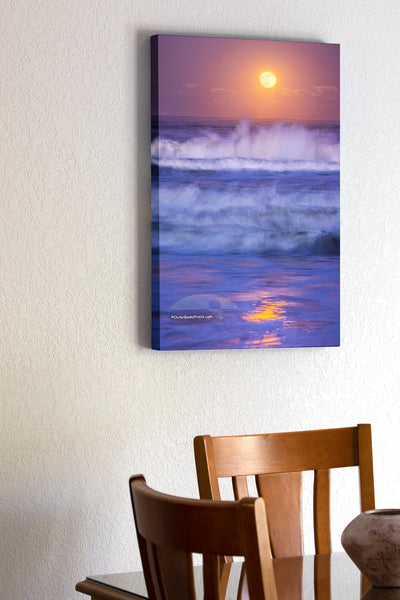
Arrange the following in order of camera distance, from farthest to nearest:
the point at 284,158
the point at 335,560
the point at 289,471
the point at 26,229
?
1. the point at 284,158
2. the point at 26,229
3. the point at 289,471
4. the point at 335,560

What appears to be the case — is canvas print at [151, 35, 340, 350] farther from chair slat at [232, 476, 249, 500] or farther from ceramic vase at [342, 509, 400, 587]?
ceramic vase at [342, 509, 400, 587]

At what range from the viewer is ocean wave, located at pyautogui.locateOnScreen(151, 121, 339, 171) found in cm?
233

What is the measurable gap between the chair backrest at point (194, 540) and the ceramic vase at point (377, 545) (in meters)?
0.34

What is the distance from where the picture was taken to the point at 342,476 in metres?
2.50

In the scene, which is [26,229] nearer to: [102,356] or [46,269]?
[46,269]

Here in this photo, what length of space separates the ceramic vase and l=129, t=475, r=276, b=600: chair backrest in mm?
335

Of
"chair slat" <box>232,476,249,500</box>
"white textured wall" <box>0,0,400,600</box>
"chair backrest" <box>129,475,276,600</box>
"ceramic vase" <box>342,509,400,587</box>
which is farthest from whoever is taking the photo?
"white textured wall" <box>0,0,400,600</box>

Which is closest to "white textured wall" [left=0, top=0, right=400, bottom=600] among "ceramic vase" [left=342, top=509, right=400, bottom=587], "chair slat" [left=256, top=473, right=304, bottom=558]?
"chair slat" [left=256, top=473, right=304, bottom=558]

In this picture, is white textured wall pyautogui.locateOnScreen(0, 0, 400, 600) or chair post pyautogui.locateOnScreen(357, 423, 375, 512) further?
white textured wall pyautogui.locateOnScreen(0, 0, 400, 600)

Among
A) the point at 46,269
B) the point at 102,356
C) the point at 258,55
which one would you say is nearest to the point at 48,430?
the point at 102,356

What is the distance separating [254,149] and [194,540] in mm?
1481

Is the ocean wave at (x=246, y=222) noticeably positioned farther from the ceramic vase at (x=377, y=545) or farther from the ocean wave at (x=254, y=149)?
the ceramic vase at (x=377, y=545)

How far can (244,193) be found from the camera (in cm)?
238

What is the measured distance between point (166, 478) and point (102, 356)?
399 mm
